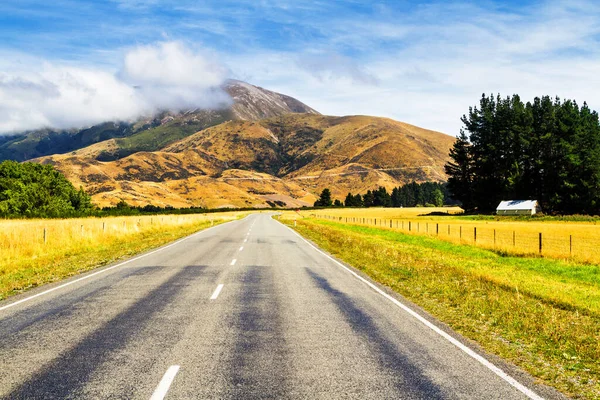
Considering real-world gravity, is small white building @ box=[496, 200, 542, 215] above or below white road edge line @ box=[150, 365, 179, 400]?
above

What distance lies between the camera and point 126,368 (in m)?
5.80

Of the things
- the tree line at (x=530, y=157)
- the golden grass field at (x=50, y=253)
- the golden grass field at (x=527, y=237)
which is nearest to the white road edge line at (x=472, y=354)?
the golden grass field at (x=50, y=253)

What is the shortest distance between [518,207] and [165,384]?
291 feet

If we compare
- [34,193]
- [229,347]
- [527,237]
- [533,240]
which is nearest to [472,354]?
[229,347]

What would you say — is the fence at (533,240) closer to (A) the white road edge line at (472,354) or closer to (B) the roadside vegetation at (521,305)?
(B) the roadside vegetation at (521,305)

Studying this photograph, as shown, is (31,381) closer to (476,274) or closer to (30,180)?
(476,274)

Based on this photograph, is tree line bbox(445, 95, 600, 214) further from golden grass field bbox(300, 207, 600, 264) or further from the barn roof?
golden grass field bbox(300, 207, 600, 264)

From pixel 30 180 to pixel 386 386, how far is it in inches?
3531

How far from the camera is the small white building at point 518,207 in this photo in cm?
8200

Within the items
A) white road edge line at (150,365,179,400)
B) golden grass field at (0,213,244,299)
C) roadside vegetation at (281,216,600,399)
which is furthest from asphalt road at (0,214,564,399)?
golden grass field at (0,213,244,299)

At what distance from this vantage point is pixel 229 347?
6.79 meters

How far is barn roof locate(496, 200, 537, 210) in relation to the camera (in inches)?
3280

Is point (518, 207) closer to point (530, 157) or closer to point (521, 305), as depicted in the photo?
point (530, 157)

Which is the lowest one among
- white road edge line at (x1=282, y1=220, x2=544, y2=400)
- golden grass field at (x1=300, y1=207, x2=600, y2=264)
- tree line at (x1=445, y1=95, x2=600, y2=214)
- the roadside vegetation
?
golden grass field at (x1=300, y1=207, x2=600, y2=264)
